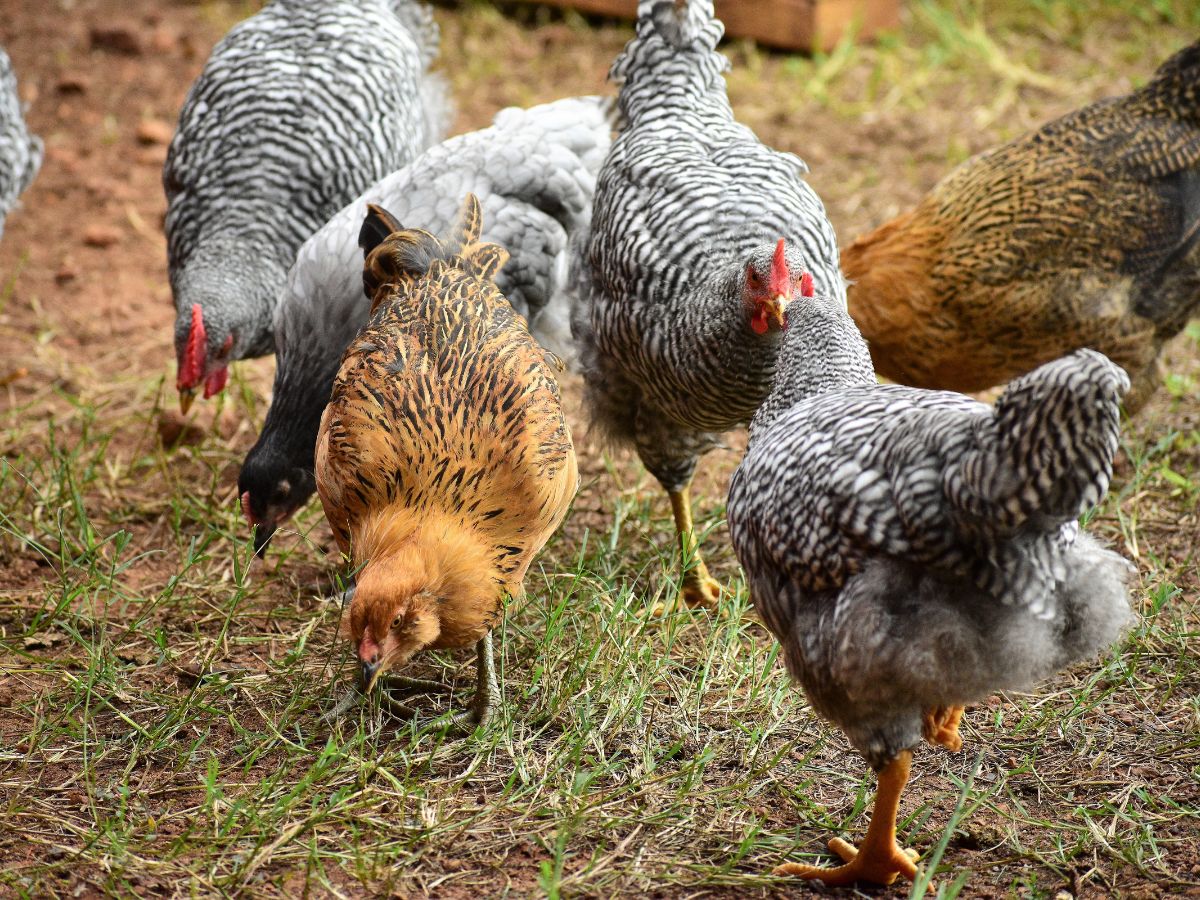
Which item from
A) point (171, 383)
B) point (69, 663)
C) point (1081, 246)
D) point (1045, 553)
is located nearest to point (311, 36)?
point (171, 383)

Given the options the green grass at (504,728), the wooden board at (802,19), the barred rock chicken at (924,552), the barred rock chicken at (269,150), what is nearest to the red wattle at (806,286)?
the barred rock chicken at (924,552)

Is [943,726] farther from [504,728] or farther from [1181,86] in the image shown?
[1181,86]

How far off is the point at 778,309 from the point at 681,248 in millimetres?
631

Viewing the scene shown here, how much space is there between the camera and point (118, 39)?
8.10m

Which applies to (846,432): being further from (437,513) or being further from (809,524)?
(437,513)

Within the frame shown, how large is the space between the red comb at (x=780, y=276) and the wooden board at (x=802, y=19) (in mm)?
5366

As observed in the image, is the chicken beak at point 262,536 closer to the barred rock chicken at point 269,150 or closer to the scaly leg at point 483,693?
the barred rock chicken at point 269,150

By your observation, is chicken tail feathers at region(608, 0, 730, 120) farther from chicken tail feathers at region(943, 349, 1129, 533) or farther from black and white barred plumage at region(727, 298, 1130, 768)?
chicken tail feathers at region(943, 349, 1129, 533)

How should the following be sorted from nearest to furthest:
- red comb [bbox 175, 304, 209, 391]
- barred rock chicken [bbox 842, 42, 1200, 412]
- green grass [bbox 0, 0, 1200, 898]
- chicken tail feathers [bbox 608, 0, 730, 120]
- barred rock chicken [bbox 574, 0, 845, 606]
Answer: green grass [bbox 0, 0, 1200, 898] < barred rock chicken [bbox 574, 0, 845, 606] < red comb [bbox 175, 304, 209, 391] < chicken tail feathers [bbox 608, 0, 730, 120] < barred rock chicken [bbox 842, 42, 1200, 412]

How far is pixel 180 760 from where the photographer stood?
10.7 feet

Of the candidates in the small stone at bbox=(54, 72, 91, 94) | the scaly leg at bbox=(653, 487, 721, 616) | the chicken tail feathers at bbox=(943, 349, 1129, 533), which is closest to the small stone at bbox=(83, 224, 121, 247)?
the small stone at bbox=(54, 72, 91, 94)

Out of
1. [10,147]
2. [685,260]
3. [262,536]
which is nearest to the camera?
[685,260]

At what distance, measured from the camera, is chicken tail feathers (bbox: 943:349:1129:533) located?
87.0 inches

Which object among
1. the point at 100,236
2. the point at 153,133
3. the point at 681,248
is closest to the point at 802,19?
the point at 153,133
